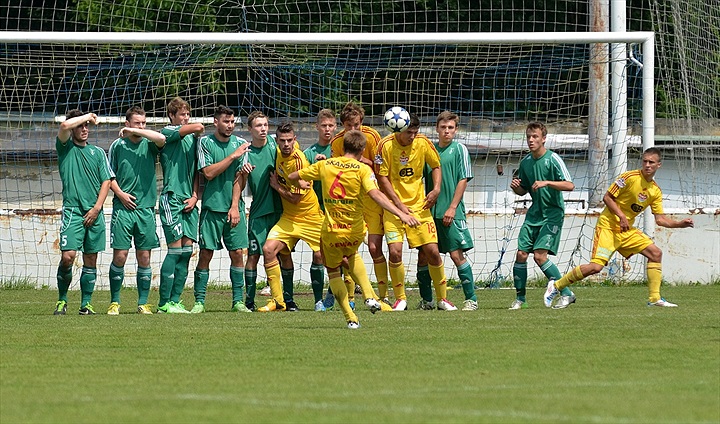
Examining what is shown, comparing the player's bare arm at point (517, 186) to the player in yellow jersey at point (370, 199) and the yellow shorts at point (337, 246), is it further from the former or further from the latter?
the yellow shorts at point (337, 246)

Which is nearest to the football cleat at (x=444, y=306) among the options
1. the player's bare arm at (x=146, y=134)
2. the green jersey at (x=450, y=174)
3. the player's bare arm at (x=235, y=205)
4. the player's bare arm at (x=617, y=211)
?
the green jersey at (x=450, y=174)

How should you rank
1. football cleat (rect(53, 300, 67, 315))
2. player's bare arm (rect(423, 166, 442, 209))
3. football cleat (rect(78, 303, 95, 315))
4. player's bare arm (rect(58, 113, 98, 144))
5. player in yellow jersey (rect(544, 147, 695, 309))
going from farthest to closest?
player in yellow jersey (rect(544, 147, 695, 309))
player's bare arm (rect(423, 166, 442, 209))
football cleat (rect(53, 300, 67, 315))
football cleat (rect(78, 303, 95, 315))
player's bare arm (rect(58, 113, 98, 144))

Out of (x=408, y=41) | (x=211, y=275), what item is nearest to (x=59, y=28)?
(x=211, y=275)

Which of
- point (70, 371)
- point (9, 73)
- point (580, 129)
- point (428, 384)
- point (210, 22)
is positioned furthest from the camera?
point (580, 129)

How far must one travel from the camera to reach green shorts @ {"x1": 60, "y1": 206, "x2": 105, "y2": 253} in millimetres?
12466

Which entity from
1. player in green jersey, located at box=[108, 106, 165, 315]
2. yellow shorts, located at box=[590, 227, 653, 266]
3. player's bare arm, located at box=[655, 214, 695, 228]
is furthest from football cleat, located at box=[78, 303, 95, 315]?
player's bare arm, located at box=[655, 214, 695, 228]

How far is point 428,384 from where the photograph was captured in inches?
292

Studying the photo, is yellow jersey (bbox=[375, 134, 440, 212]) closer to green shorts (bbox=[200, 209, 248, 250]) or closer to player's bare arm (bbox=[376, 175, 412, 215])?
player's bare arm (bbox=[376, 175, 412, 215])

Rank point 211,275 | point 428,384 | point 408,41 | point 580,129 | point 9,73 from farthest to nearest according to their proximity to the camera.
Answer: point 580,129
point 9,73
point 211,275
point 408,41
point 428,384

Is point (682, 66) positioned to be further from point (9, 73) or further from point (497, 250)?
point (9, 73)

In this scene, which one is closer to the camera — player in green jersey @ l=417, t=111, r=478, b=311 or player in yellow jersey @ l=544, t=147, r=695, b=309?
player in green jersey @ l=417, t=111, r=478, b=311

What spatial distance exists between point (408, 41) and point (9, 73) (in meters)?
8.13

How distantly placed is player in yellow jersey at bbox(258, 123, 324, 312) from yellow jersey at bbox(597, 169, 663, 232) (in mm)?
3297

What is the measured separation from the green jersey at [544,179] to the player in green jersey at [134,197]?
405 centimetres
